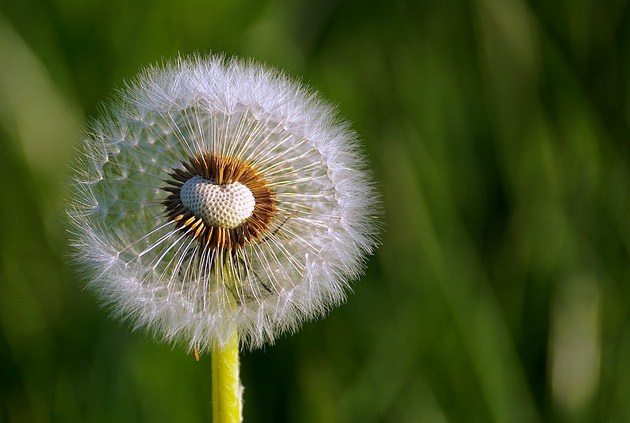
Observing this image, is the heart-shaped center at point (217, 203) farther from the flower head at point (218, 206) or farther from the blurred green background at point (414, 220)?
the blurred green background at point (414, 220)

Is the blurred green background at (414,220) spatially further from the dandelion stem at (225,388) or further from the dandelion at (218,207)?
the dandelion stem at (225,388)

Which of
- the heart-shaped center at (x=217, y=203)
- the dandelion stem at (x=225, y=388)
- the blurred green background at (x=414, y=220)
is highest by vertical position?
the blurred green background at (x=414, y=220)

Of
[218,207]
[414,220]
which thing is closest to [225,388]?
[218,207]

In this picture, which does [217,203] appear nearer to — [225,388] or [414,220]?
[225,388]

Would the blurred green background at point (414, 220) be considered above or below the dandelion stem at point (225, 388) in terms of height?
above

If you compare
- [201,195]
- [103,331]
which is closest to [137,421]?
[103,331]

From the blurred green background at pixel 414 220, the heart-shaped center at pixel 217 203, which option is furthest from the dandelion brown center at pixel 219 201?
the blurred green background at pixel 414 220

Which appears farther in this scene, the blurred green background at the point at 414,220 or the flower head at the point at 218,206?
the blurred green background at the point at 414,220

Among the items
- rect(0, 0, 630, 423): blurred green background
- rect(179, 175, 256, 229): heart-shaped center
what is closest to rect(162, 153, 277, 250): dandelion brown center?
rect(179, 175, 256, 229): heart-shaped center

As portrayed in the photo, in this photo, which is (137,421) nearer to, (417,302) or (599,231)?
(417,302)
